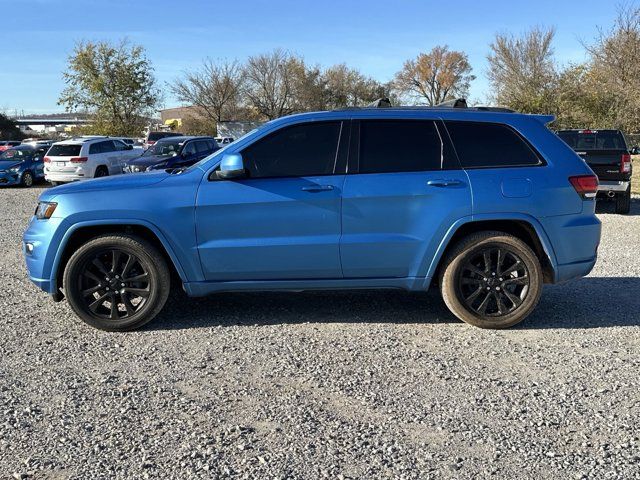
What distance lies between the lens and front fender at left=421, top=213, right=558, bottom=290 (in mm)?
4996

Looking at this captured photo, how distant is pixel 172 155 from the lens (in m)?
18.1

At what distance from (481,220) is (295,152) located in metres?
1.66

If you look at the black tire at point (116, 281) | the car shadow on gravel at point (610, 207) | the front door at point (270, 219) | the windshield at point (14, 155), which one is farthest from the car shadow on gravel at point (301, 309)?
the windshield at point (14, 155)

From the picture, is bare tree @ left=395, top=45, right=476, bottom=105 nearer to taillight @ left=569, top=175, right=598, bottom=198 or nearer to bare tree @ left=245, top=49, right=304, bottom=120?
bare tree @ left=245, top=49, right=304, bottom=120

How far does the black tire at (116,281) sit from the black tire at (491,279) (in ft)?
7.94

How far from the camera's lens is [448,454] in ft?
10.3

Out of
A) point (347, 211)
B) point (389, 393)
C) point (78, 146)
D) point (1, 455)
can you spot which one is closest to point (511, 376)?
point (389, 393)

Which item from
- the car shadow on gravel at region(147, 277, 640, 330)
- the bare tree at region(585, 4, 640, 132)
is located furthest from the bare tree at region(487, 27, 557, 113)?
the car shadow on gravel at region(147, 277, 640, 330)

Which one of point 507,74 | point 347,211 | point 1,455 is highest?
point 507,74

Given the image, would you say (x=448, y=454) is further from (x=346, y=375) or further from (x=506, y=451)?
Result: (x=346, y=375)

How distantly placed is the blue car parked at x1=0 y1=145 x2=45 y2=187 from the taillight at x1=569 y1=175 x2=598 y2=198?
21129 mm

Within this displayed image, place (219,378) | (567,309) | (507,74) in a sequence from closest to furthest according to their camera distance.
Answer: (219,378), (567,309), (507,74)

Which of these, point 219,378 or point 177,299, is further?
point 177,299

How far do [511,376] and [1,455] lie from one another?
10.3ft
